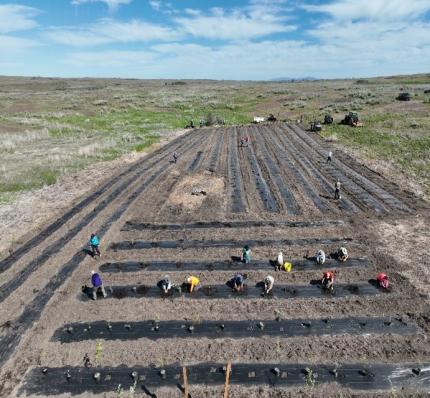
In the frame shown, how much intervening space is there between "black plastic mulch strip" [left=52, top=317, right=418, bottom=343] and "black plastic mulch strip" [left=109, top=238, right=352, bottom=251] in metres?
6.12

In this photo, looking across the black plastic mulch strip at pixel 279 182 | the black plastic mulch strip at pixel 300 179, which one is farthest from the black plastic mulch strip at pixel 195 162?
the black plastic mulch strip at pixel 300 179

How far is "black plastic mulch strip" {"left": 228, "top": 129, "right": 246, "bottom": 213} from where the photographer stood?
2529cm

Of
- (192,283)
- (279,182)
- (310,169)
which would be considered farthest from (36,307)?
(310,169)

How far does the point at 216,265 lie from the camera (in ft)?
59.8

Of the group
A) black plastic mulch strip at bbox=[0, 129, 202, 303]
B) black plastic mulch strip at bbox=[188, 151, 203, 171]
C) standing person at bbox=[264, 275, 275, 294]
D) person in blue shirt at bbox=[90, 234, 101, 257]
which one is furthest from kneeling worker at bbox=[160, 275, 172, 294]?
black plastic mulch strip at bbox=[188, 151, 203, 171]

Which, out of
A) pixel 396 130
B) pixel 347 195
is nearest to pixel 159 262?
pixel 347 195

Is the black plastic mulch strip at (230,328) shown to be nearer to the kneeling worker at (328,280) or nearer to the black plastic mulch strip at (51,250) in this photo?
the kneeling worker at (328,280)

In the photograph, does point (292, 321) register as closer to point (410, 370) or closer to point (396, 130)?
point (410, 370)

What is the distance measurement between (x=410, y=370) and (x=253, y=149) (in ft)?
107

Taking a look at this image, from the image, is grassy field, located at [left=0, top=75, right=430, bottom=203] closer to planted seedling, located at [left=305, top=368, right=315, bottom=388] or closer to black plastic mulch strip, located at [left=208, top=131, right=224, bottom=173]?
black plastic mulch strip, located at [left=208, top=131, right=224, bottom=173]

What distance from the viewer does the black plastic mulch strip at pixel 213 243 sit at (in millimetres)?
20109

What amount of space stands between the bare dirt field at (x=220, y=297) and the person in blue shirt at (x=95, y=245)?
39 cm

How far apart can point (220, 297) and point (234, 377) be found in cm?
428

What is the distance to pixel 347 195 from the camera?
88.2ft
